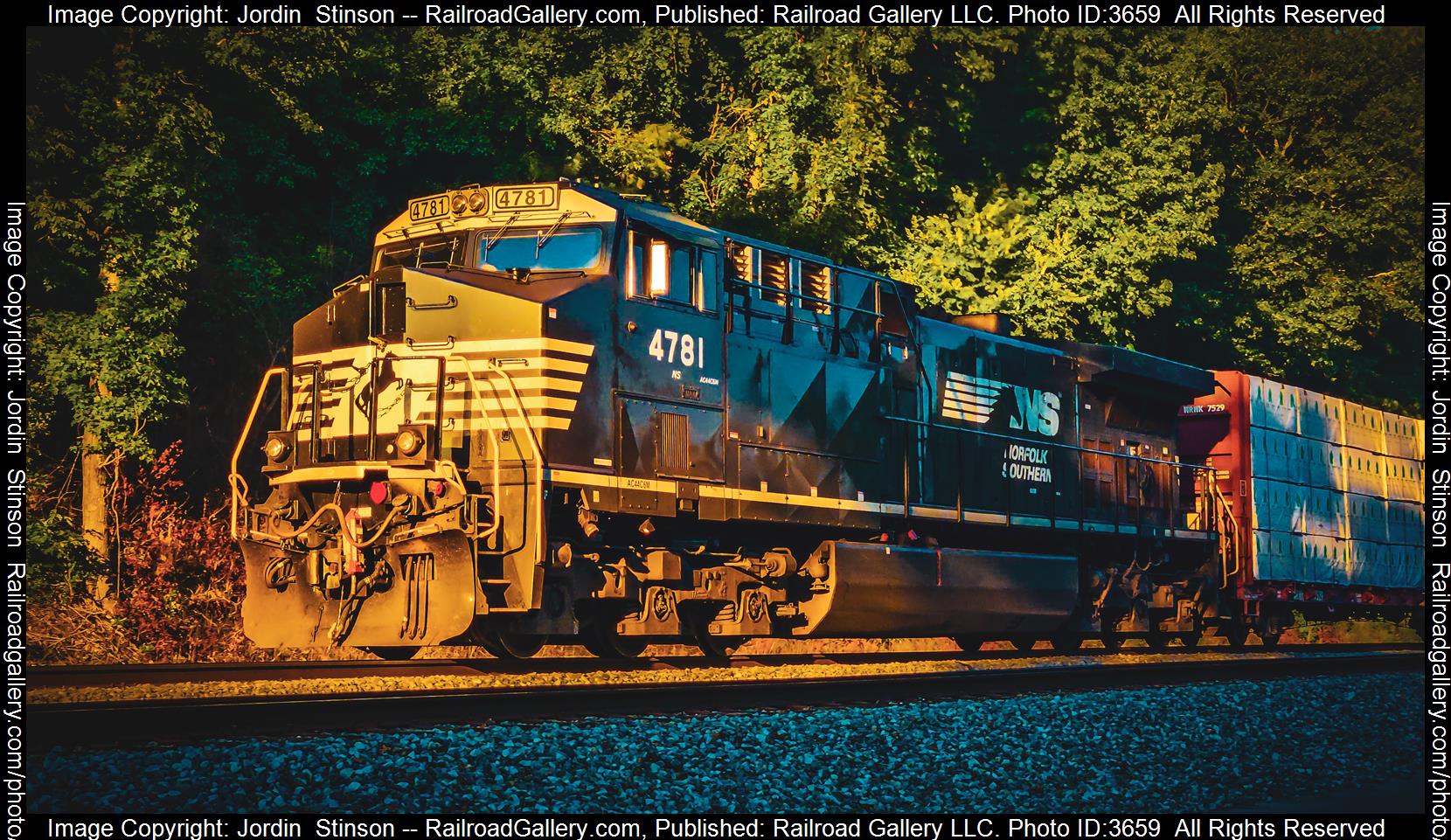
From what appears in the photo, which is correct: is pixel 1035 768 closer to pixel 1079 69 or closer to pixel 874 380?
pixel 874 380

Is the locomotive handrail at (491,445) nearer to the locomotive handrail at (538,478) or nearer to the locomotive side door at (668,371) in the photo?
the locomotive handrail at (538,478)

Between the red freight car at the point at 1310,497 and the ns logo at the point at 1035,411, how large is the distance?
4.34m

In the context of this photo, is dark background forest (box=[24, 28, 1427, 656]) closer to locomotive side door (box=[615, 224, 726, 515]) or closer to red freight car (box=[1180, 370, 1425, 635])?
red freight car (box=[1180, 370, 1425, 635])

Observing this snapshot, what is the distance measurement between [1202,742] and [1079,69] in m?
20.0

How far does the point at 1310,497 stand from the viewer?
72.2 ft

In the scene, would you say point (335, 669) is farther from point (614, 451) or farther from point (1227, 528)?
point (1227, 528)

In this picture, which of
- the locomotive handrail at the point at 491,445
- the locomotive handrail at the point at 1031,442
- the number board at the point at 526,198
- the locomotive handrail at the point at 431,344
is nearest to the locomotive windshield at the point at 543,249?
the number board at the point at 526,198

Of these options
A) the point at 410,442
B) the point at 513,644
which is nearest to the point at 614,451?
the point at 410,442

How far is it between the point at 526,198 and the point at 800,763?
6132mm

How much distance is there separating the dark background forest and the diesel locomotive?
4.41 meters

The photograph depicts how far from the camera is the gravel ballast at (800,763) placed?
6.36 meters
